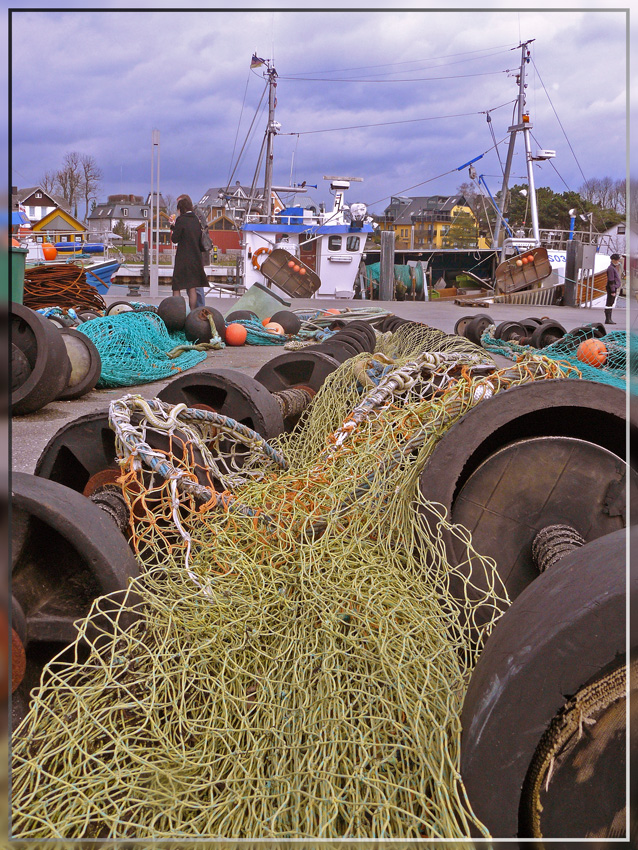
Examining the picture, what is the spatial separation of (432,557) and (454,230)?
35.6m

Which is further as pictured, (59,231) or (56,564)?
(59,231)

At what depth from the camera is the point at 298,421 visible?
14.1 feet

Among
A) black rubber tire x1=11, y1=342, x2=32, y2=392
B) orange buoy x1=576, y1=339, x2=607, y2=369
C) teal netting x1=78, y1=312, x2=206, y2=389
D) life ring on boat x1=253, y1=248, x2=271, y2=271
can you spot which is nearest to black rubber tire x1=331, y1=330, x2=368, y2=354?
orange buoy x1=576, y1=339, x2=607, y2=369

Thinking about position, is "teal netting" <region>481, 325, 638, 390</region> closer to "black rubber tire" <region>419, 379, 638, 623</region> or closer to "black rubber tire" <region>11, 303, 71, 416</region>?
"black rubber tire" <region>419, 379, 638, 623</region>

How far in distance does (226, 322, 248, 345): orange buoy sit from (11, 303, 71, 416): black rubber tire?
16.0 ft

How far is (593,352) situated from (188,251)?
7.12 meters

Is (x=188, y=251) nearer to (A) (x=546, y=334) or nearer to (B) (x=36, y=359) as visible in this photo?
(A) (x=546, y=334)

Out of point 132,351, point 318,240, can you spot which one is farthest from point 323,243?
point 132,351

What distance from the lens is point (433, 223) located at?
36312mm

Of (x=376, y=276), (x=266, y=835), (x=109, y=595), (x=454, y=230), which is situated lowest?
(x=266, y=835)

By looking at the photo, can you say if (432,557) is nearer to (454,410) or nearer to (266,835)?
(454,410)

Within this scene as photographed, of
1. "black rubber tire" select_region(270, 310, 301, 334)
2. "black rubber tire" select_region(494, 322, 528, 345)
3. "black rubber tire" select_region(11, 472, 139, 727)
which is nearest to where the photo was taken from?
"black rubber tire" select_region(11, 472, 139, 727)

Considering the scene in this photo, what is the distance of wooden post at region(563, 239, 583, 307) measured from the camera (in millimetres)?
20680

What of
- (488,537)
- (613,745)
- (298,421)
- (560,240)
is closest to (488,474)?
(488,537)
